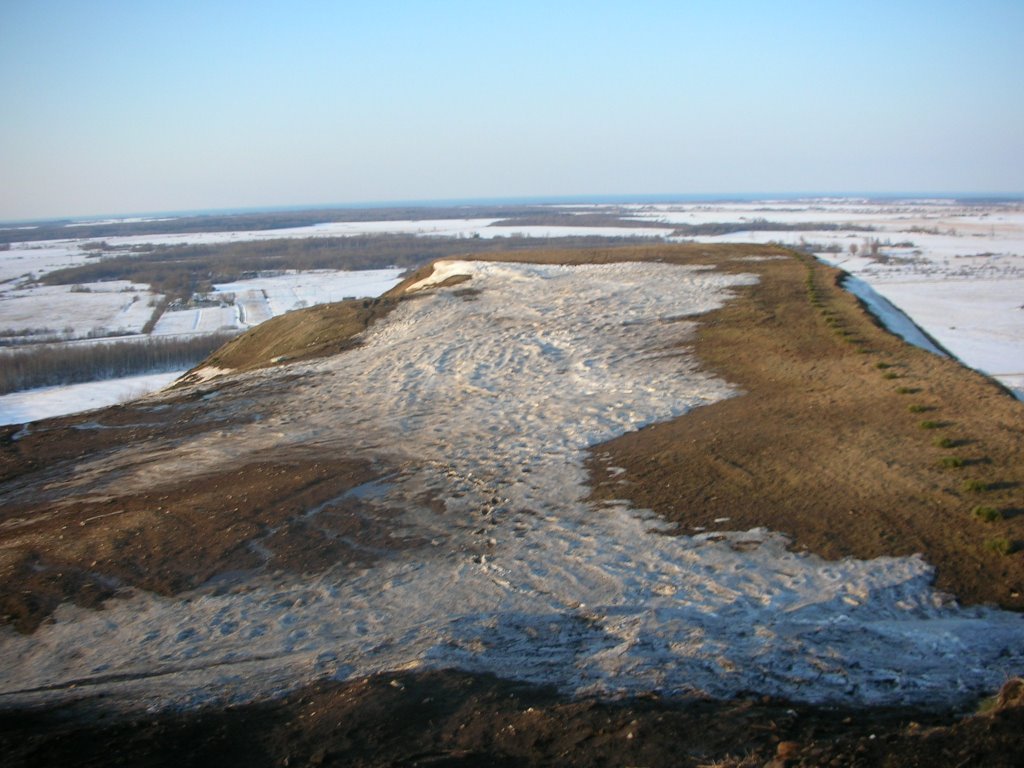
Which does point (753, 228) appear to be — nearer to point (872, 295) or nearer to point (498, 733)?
point (872, 295)

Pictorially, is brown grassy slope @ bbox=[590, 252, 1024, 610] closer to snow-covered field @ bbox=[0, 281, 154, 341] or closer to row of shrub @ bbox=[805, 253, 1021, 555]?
row of shrub @ bbox=[805, 253, 1021, 555]

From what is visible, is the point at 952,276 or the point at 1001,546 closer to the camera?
the point at 1001,546

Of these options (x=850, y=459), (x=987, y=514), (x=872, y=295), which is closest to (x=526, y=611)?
(x=987, y=514)

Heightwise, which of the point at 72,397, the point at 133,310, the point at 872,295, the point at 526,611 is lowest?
the point at 72,397

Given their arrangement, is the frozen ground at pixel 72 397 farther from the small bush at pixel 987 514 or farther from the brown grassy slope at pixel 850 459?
the small bush at pixel 987 514

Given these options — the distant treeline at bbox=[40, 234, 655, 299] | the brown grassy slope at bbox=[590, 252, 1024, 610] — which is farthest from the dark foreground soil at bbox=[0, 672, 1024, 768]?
the distant treeline at bbox=[40, 234, 655, 299]

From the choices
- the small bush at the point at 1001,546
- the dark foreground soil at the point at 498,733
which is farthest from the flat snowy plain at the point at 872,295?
the dark foreground soil at the point at 498,733
